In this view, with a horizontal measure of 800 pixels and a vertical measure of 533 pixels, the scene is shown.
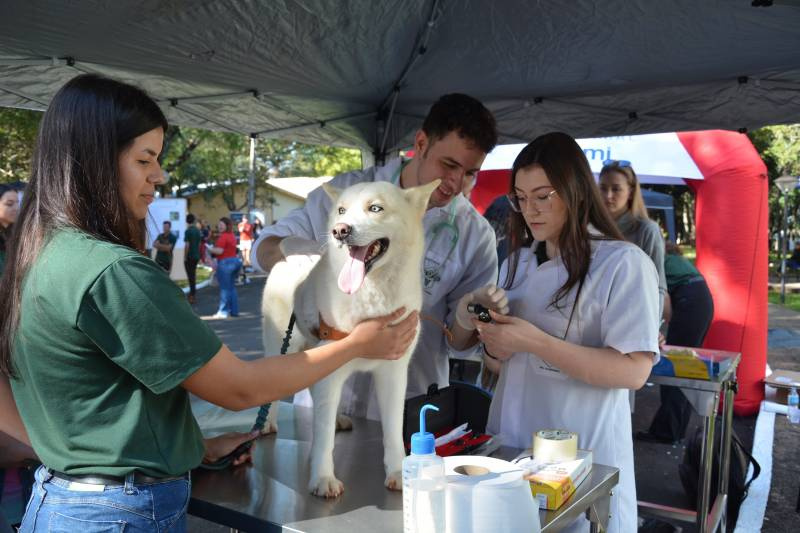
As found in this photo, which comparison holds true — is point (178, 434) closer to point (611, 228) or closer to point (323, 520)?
point (323, 520)

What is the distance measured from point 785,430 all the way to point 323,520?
6498mm

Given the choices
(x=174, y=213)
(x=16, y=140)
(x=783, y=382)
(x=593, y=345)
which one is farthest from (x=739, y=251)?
(x=174, y=213)

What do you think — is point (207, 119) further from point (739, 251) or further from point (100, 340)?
point (739, 251)

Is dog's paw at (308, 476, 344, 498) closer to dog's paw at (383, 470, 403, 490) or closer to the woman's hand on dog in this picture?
dog's paw at (383, 470, 403, 490)

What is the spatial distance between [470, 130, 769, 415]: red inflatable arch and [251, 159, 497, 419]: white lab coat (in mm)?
5111

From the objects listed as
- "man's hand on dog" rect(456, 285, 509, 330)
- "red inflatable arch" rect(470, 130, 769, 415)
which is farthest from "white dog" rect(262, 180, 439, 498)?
"red inflatable arch" rect(470, 130, 769, 415)

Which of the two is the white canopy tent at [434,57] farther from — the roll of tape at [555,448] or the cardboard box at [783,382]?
the cardboard box at [783,382]

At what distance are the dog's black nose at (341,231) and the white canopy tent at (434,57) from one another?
5.53 ft

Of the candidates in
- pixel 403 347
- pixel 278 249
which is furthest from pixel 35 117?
pixel 403 347

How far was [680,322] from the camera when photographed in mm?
5980

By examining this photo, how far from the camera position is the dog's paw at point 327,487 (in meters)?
1.88

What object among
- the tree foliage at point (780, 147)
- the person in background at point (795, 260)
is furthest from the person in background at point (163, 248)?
the person in background at point (795, 260)

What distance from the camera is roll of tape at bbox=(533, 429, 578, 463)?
183cm

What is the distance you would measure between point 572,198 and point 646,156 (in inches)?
251
